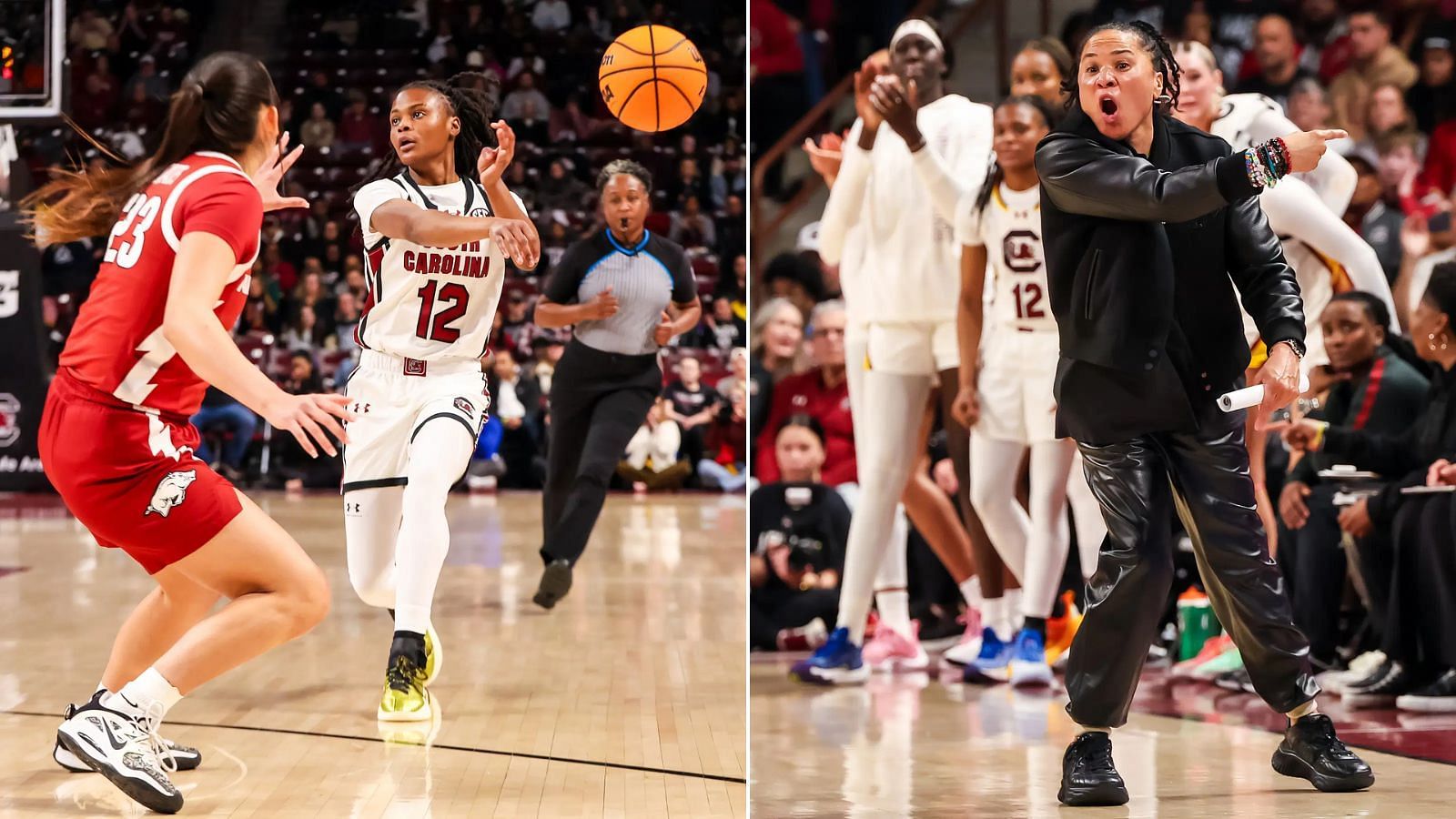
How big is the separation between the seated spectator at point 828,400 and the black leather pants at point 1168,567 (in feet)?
13.4

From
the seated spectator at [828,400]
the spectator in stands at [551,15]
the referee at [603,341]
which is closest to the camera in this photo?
the referee at [603,341]

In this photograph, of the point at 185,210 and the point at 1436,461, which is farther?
the point at 1436,461

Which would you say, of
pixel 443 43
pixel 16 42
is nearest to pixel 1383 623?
pixel 16 42

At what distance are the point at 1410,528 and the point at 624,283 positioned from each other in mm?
3074

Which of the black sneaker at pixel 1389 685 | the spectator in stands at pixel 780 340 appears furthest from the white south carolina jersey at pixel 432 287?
the spectator in stands at pixel 780 340

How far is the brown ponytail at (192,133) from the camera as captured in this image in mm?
3729

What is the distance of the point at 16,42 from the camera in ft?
23.9

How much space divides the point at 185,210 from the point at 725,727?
2153 mm

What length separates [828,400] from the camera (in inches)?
319

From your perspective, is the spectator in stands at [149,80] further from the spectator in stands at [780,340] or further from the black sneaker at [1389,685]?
the black sneaker at [1389,685]

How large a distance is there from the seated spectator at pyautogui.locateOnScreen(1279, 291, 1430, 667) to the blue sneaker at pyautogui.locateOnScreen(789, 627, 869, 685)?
159 centimetres

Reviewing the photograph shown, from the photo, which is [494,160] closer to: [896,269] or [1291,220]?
[896,269]

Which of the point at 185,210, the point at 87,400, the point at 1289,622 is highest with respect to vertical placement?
the point at 185,210

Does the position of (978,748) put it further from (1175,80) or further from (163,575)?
(163,575)
